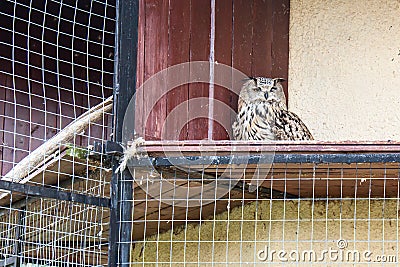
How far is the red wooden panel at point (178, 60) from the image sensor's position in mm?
3561

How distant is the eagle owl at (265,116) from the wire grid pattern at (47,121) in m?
0.69

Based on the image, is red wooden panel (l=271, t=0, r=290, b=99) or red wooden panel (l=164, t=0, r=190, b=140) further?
red wooden panel (l=271, t=0, r=290, b=99)

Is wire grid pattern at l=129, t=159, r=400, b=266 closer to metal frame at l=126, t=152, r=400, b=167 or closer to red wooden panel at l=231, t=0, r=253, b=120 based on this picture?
metal frame at l=126, t=152, r=400, b=167

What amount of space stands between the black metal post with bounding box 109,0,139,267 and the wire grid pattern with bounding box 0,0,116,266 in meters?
0.47

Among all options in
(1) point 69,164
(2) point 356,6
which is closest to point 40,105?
(1) point 69,164

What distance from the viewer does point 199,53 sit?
3.83 meters

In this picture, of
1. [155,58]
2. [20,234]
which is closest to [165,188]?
[155,58]

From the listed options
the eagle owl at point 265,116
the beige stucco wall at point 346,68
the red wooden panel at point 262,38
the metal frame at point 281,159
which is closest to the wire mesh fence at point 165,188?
the metal frame at point 281,159

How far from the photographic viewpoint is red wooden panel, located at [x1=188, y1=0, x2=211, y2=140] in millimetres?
3730

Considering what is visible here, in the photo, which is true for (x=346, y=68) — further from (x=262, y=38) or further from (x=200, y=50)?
(x=200, y=50)

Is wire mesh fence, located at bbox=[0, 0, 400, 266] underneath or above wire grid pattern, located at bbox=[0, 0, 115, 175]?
underneath

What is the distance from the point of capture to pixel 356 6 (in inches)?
174

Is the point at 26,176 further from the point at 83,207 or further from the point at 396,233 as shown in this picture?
the point at 396,233

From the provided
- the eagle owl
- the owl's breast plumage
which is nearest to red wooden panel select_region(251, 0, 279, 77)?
the eagle owl
